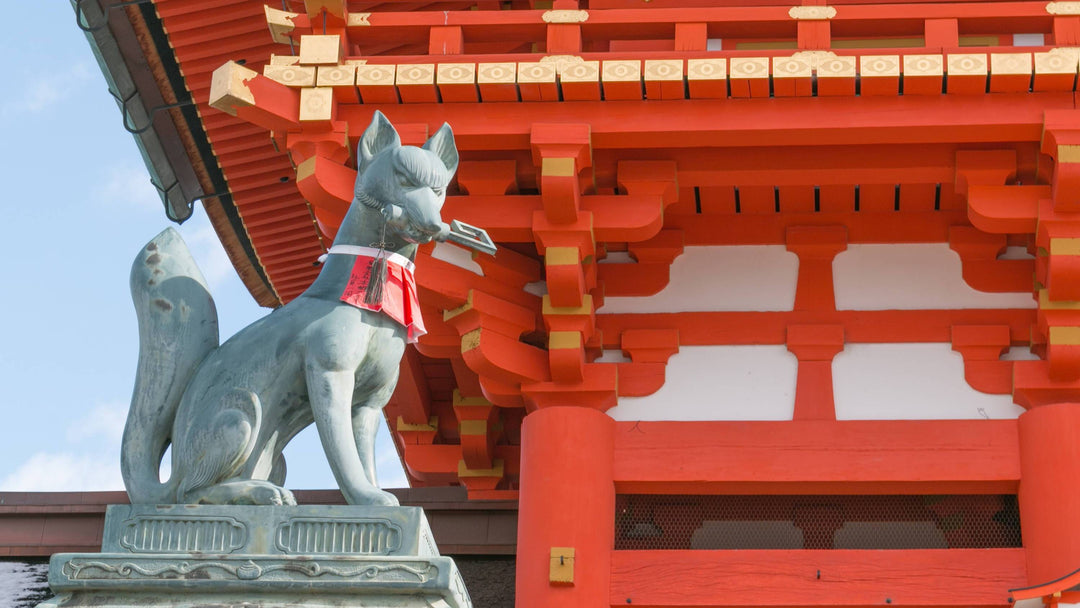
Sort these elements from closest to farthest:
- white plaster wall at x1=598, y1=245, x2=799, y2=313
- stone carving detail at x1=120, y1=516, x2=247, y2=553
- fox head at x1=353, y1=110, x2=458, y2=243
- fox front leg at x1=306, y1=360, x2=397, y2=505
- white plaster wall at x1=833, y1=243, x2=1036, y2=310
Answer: stone carving detail at x1=120, y1=516, x2=247, y2=553 < fox front leg at x1=306, y1=360, x2=397, y2=505 < fox head at x1=353, y1=110, x2=458, y2=243 < white plaster wall at x1=833, y1=243, x2=1036, y2=310 < white plaster wall at x1=598, y1=245, x2=799, y2=313

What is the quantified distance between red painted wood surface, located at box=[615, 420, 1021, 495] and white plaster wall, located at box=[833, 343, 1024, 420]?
0.44 feet

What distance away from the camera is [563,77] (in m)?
8.41

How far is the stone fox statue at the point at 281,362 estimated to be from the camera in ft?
19.2

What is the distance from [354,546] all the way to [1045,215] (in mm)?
4324

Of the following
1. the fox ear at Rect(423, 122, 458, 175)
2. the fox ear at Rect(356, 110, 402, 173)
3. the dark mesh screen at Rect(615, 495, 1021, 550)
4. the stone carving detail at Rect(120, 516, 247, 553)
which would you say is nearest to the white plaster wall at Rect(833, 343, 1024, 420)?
the dark mesh screen at Rect(615, 495, 1021, 550)

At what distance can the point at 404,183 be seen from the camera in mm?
6160

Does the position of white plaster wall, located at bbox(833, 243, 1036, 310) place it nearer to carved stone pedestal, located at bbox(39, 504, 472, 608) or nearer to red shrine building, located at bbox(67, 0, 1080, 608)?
red shrine building, located at bbox(67, 0, 1080, 608)

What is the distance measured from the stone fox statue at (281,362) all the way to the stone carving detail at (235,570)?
30 cm

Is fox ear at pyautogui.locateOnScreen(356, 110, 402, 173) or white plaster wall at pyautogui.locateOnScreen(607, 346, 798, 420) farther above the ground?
white plaster wall at pyautogui.locateOnScreen(607, 346, 798, 420)

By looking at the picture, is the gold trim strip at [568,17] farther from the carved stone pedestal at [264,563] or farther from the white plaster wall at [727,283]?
the carved stone pedestal at [264,563]

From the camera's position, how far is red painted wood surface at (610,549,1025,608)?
319 inches

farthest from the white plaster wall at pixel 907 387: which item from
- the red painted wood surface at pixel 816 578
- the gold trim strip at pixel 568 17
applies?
the gold trim strip at pixel 568 17

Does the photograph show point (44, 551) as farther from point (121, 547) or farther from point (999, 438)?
point (999, 438)

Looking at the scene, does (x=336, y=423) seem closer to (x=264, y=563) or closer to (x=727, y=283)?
(x=264, y=563)
